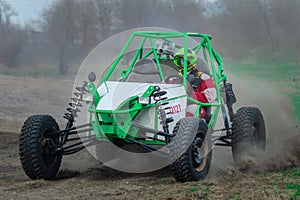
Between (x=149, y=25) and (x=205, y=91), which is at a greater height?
(x=149, y=25)

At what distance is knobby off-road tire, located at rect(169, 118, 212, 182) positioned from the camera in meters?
6.09

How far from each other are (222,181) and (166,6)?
16729 mm

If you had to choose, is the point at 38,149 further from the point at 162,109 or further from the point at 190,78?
the point at 190,78

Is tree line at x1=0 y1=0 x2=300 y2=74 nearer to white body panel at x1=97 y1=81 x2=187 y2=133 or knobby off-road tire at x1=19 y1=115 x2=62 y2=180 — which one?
white body panel at x1=97 y1=81 x2=187 y2=133

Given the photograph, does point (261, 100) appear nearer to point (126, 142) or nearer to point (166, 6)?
point (126, 142)

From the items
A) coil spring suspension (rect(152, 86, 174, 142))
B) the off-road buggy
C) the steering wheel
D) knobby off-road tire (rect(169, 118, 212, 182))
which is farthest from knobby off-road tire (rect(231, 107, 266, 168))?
coil spring suspension (rect(152, 86, 174, 142))

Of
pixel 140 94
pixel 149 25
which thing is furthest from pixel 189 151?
pixel 149 25

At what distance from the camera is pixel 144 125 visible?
22.2 ft

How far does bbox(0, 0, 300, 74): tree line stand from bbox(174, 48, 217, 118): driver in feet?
35.2

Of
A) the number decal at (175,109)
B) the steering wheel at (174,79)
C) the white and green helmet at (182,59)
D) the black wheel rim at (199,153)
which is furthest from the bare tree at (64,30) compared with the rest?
the black wheel rim at (199,153)

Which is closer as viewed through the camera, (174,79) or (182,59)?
(174,79)

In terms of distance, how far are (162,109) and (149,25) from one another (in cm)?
1522

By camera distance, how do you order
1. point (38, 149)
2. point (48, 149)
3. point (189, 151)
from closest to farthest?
point (189, 151)
point (38, 149)
point (48, 149)

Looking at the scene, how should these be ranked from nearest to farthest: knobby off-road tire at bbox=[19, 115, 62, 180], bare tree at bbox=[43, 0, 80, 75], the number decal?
knobby off-road tire at bbox=[19, 115, 62, 180] → the number decal → bare tree at bbox=[43, 0, 80, 75]
